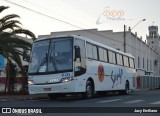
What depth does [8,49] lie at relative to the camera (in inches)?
960

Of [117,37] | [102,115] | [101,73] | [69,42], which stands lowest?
[102,115]

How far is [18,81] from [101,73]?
891 cm

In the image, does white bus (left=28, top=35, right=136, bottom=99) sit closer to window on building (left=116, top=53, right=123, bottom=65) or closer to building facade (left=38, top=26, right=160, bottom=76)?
window on building (left=116, top=53, right=123, bottom=65)

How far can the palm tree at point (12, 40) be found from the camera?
961 inches

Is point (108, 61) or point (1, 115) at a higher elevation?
point (108, 61)

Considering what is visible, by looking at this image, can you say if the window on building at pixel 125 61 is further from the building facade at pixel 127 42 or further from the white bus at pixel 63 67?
the building facade at pixel 127 42

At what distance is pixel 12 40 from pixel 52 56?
728 cm

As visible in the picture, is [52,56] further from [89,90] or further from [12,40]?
[12,40]

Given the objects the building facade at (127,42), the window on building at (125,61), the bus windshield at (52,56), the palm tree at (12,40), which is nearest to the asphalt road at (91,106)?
the bus windshield at (52,56)

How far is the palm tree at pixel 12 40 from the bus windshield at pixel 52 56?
493cm

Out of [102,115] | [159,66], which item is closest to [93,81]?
[102,115]

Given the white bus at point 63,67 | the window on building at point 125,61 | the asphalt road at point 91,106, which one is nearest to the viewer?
the asphalt road at point 91,106

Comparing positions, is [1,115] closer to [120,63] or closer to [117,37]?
[120,63]

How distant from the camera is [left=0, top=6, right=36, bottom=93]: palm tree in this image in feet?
80.1
